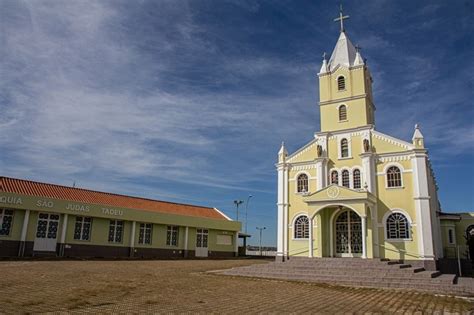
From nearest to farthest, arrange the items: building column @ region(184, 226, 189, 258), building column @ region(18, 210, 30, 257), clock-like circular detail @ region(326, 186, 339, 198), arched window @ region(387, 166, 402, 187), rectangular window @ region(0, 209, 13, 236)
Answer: clock-like circular detail @ region(326, 186, 339, 198) → arched window @ region(387, 166, 402, 187) → rectangular window @ region(0, 209, 13, 236) → building column @ region(18, 210, 30, 257) → building column @ region(184, 226, 189, 258)

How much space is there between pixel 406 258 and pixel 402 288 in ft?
23.5

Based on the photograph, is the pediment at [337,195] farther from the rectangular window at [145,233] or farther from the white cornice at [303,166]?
the rectangular window at [145,233]

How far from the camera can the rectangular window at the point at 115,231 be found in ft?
107

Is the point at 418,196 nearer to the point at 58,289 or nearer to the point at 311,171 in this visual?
the point at 311,171

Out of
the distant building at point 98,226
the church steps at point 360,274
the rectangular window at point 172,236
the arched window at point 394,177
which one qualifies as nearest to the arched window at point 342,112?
the arched window at point 394,177

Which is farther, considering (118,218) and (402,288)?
(118,218)

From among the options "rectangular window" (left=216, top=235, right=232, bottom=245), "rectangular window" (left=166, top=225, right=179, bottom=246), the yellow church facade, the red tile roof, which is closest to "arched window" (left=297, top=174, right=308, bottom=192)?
the yellow church facade

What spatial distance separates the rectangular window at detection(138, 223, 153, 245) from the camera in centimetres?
3453

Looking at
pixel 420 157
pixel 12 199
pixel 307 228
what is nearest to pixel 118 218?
pixel 12 199

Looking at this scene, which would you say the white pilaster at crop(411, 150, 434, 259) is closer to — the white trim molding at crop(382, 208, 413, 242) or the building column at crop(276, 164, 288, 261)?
the white trim molding at crop(382, 208, 413, 242)

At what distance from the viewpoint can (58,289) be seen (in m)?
11.7

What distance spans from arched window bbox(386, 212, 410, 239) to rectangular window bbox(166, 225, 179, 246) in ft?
67.6

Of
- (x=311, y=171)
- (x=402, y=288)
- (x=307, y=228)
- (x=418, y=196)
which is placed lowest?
(x=402, y=288)

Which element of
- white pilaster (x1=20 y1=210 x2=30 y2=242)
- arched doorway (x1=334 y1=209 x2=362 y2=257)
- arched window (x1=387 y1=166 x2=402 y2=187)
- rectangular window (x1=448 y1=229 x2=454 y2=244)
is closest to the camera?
arched window (x1=387 y1=166 x2=402 y2=187)
